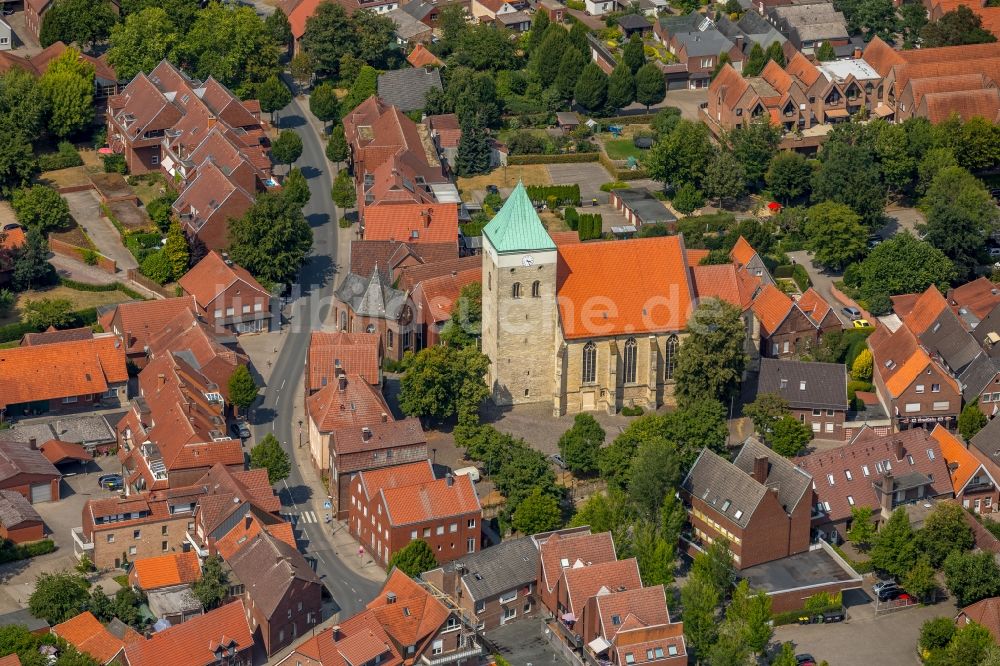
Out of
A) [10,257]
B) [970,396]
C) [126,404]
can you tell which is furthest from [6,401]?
[970,396]

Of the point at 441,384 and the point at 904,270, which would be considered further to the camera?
the point at 904,270

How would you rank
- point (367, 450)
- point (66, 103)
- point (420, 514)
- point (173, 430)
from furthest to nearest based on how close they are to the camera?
point (66, 103)
point (173, 430)
point (367, 450)
point (420, 514)

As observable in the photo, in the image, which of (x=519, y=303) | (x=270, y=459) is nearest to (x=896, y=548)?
(x=519, y=303)

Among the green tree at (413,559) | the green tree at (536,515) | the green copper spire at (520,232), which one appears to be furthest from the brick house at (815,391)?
the green tree at (413,559)

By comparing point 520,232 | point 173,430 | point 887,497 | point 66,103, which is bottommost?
point 887,497

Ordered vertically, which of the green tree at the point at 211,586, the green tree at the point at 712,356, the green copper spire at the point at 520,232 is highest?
the green copper spire at the point at 520,232

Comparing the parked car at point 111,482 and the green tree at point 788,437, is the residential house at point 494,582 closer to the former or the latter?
the green tree at point 788,437

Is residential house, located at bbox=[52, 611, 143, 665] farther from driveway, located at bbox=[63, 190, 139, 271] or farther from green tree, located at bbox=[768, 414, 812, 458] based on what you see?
driveway, located at bbox=[63, 190, 139, 271]

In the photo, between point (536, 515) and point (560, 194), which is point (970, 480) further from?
point (560, 194)
